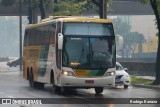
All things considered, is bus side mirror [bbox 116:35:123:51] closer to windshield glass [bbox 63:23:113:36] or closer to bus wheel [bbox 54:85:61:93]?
windshield glass [bbox 63:23:113:36]

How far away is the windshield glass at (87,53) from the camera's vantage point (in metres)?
25.0

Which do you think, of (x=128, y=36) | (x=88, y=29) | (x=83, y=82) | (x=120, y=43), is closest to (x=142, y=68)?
(x=120, y=43)

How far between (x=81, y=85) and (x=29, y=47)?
8.80 m

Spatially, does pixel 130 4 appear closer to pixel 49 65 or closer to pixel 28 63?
pixel 28 63

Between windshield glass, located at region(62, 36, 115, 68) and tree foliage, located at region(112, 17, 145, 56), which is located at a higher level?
windshield glass, located at region(62, 36, 115, 68)

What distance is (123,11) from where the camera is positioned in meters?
85.1

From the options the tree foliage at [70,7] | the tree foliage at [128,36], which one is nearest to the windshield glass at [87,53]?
the tree foliage at [70,7]

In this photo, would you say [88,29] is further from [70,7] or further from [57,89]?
[70,7]

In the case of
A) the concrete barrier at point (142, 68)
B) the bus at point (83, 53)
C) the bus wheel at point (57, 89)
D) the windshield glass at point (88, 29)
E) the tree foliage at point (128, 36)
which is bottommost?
the tree foliage at point (128, 36)

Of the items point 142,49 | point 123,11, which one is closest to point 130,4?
point 123,11

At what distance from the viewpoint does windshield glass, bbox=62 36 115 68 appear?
25047 millimetres

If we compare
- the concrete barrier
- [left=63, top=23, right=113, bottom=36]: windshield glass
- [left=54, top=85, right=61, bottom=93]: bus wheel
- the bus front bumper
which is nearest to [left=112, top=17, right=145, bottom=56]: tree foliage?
the concrete barrier

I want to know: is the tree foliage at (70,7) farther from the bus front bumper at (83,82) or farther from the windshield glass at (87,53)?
the bus front bumper at (83,82)

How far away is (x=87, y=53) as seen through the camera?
82.5 ft
